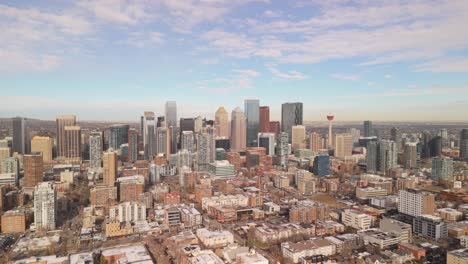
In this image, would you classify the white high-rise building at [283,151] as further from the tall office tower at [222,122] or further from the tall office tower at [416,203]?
the tall office tower at [416,203]

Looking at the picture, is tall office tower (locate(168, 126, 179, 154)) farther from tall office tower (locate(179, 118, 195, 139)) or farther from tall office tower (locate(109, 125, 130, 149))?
tall office tower (locate(109, 125, 130, 149))

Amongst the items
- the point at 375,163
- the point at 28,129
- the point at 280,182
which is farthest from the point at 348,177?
the point at 28,129

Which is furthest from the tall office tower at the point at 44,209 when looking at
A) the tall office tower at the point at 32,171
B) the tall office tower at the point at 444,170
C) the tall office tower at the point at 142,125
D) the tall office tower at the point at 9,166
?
the tall office tower at the point at 444,170

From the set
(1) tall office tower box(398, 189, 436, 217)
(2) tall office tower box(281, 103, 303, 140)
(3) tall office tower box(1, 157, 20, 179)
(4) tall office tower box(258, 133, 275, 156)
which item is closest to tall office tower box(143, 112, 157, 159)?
(4) tall office tower box(258, 133, 275, 156)

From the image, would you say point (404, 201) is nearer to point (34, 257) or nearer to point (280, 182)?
point (280, 182)

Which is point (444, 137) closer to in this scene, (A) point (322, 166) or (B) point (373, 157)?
(B) point (373, 157)
